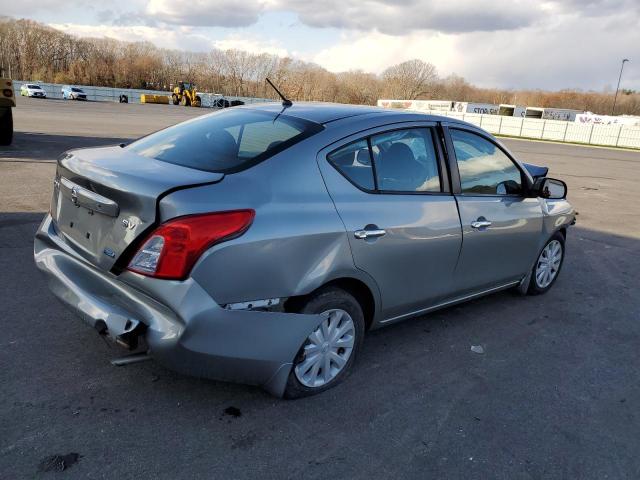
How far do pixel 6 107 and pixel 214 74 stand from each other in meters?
119

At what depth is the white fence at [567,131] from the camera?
40675mm

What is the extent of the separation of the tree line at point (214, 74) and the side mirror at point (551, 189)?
89.7 meters

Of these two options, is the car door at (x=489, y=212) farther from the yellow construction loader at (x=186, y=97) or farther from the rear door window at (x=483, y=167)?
the yellow construction loader at (x=186, y=97)

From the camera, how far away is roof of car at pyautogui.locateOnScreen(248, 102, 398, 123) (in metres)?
3.41

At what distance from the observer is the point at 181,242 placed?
2516 mm

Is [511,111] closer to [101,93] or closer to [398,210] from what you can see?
[101,93]

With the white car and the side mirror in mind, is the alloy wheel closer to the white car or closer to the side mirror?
the side mirror

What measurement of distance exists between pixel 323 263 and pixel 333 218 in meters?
0.26

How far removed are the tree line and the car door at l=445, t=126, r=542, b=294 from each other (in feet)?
296

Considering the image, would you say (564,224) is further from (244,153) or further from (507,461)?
(244,153)

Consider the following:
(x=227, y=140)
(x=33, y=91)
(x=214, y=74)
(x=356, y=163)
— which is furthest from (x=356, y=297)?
(x=214, y=74)

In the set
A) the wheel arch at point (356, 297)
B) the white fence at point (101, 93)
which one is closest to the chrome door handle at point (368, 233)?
the wheel arch at point (356, 297)

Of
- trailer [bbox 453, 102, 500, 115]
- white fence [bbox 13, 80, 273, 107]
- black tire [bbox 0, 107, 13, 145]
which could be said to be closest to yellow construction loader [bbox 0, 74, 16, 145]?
black tire [bbox 0, 107, 13, 145]

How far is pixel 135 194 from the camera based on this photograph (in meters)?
2.62
